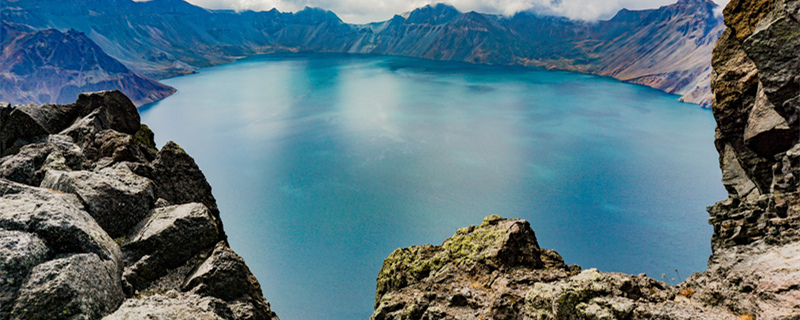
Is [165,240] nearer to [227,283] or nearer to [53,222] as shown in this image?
[227,283]

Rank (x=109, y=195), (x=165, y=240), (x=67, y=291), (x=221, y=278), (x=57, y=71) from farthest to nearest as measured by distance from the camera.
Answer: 1. (x=57, y=71)
2. (x=109, y=195)
3. (x=165, y=240)
4. (x=221, y=278)
5. (x=67, y=291)

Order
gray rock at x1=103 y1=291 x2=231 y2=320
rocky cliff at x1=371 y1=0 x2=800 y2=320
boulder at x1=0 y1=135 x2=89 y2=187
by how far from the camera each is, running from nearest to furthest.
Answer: gray rock at x1=103 y1=291 x2=231 y2=320
rocky cliff at x1=371 y1=0 x2=800 y2=320
boulder at x1=0 y1=135 x2=89 y2=187

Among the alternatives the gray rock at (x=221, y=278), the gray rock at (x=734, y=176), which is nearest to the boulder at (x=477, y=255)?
the gray rock at (x=221, y=278)

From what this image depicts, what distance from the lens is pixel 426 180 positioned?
55344mm

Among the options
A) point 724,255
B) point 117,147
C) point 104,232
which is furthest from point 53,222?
point 724,255

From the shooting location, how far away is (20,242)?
21.1 ft

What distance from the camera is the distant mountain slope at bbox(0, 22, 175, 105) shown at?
136 m

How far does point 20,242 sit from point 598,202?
55053mm

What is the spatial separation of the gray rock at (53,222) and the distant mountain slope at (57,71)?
5965 inches

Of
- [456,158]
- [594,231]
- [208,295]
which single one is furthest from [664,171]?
[208,295]

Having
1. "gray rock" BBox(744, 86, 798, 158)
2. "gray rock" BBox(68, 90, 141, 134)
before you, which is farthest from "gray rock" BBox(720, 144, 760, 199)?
"gray rock" BBox(68, 90, 141, 134)

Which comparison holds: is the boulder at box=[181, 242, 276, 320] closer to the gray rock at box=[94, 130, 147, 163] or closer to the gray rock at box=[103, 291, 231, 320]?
the gray rock at box=[103, 291, 231, 320]

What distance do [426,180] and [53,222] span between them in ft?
162

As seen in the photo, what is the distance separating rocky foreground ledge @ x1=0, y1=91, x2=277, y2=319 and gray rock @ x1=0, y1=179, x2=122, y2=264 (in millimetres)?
20
